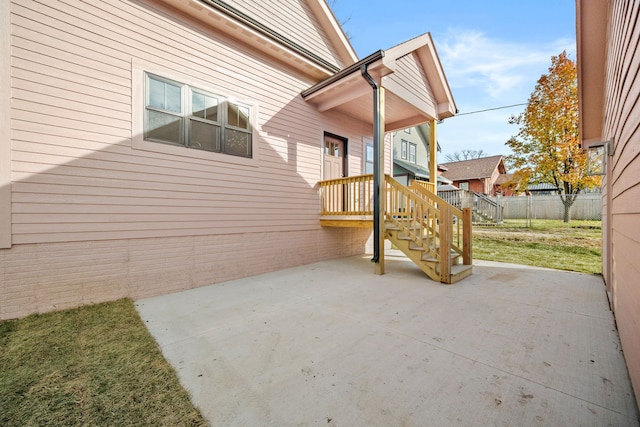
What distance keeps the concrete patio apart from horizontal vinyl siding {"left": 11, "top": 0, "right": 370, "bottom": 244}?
142 centimetres

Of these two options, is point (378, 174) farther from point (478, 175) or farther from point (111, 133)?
point (478, 175)

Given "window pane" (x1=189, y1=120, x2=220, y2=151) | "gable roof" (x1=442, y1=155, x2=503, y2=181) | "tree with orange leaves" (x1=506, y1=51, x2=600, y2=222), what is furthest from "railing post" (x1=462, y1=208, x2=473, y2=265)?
"gable roof" (x1=442, y1=155, x2=503, y2=181)

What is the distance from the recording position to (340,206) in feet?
21.4

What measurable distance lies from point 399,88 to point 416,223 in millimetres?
2996

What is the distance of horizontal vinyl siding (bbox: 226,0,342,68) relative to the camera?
18.7 feet

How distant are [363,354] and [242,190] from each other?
3.89 meters

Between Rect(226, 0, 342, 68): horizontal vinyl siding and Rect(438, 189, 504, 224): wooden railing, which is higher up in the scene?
Rect(226, 0, 342, 68): horizontal vinyl siding

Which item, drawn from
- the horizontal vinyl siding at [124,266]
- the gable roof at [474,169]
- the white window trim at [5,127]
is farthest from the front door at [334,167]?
the gable roof at [474,169]

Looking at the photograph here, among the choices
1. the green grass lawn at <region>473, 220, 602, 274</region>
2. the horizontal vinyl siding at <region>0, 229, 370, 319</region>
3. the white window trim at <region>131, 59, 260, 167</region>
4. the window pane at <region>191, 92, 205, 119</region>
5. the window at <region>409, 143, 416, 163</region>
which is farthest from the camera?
the window at <region>409, 143, 416, 163</region>

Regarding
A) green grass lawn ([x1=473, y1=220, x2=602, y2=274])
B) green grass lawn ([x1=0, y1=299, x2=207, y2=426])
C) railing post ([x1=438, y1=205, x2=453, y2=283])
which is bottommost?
green grass lawn ([x1=0, y1=299, x2=207, y2=426])

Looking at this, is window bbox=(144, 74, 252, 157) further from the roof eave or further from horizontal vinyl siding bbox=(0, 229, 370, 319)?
the roof eave

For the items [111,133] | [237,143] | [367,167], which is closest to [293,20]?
[237,143]

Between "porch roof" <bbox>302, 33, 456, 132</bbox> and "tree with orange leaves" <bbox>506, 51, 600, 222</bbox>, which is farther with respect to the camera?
"tree with orange leaves" <bbox>506, 51, 600, 222</bbox>

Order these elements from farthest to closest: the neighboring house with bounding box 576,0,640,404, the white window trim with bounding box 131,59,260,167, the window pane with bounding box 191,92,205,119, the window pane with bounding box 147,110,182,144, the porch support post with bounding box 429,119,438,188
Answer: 1. the porch support post with bounding box 429,119,438,188
2. the window pane with bounding box 191,92,205,119
3. the window pane with bounding box 147,110,182,144
4. the white window trim with bounding box 131,59,260,167
5. the neighboring house with bounding box 576,0,640,404
